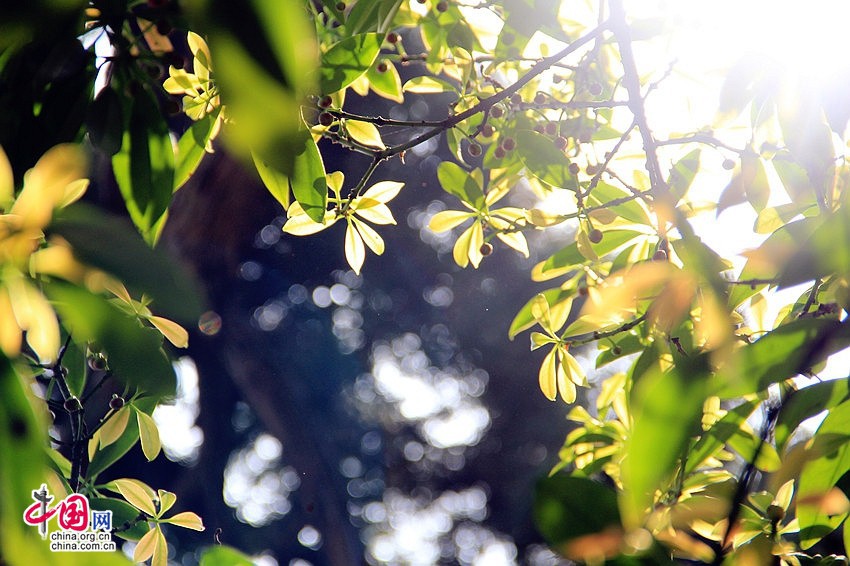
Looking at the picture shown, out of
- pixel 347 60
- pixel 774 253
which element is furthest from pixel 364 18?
pixel 774 253

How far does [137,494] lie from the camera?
3.20ft

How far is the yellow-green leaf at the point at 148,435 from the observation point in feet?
3.26

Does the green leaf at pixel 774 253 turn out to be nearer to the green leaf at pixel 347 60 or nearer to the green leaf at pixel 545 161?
the green leaf at pixel 545 161

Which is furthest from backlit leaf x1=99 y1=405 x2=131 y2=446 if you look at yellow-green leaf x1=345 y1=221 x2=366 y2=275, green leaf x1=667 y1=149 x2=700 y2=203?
green leaf x1=667 y1=149 x2=700 y2=203

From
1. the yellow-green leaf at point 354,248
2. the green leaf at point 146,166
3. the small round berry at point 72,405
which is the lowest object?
the small round berry at point 72,405

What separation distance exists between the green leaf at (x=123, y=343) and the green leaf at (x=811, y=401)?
41 cm

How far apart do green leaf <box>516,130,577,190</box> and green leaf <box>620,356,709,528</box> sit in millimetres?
510

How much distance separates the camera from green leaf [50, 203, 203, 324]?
27 cm

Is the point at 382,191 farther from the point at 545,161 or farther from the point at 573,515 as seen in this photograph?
the point at 573,515

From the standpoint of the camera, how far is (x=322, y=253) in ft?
12.2

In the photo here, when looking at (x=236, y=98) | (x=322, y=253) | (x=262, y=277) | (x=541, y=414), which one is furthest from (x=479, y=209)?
(x=541, y=414)

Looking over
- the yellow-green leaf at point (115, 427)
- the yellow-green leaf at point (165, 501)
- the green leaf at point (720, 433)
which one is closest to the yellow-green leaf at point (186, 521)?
the yellow-green leaf at point (165, 501)

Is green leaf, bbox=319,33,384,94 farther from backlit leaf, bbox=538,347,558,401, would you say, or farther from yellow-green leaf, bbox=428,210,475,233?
backlit leaf, bbox=538,347,558,401

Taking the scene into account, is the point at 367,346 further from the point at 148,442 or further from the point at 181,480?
the point at 148,442
